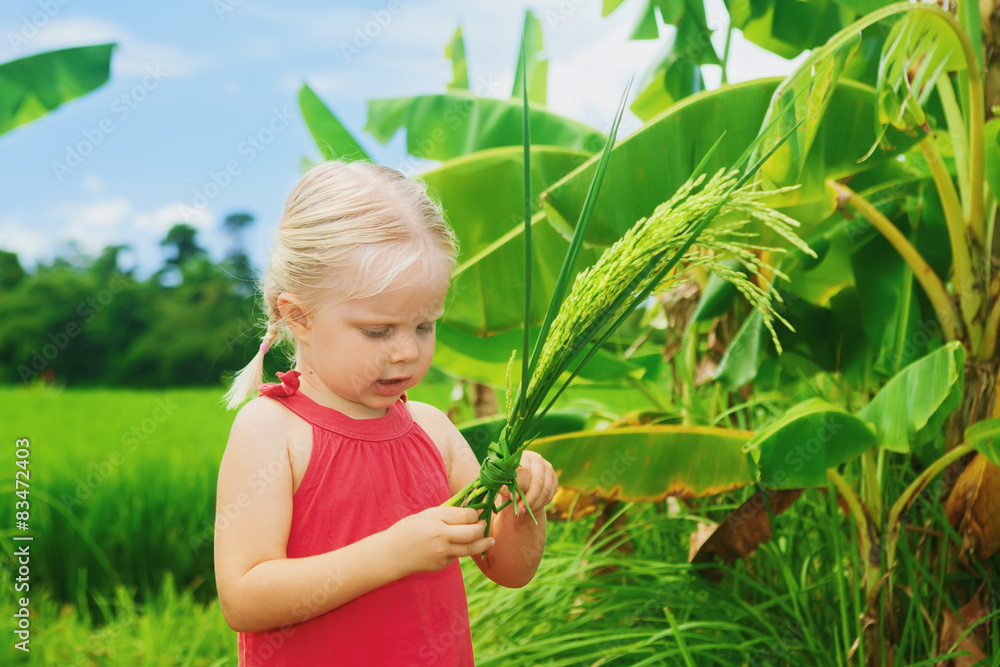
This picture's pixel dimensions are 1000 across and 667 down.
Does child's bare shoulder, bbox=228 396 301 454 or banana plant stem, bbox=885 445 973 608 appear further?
banana plant stem, bbox=885 445 973 608

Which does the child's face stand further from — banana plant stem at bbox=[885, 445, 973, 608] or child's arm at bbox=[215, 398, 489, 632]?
banana plant stem at bbox=[885, 445, 973, 608]

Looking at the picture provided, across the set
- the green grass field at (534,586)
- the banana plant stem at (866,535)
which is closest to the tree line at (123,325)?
the green grass field at (534,586)

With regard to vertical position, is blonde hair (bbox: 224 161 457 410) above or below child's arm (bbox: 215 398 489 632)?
above

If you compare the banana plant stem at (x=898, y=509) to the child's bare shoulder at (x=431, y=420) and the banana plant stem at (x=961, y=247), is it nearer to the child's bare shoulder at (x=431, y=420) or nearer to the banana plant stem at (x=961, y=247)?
the banana plant stem at (x=961, y=247)

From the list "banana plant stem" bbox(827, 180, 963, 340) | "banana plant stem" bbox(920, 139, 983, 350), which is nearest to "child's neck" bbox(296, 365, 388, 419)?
"banana plant stem" bbox(827, 180, 963, 340)

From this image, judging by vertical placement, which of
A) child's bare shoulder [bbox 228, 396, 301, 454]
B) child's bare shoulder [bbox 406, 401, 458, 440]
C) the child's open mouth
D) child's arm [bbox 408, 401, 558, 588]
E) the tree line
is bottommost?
the tree line

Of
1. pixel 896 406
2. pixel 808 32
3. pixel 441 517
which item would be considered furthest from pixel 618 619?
pixel 808 32

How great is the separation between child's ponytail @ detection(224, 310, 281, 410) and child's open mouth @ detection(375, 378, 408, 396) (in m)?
0.21

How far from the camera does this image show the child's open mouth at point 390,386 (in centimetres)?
100

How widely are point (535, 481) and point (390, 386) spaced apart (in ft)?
0.75

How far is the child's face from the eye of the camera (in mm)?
958

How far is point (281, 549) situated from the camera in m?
0.96

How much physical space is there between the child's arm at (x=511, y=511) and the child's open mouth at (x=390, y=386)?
0.18 metres

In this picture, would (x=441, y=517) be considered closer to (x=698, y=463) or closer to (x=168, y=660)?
(x=698, y=463)
